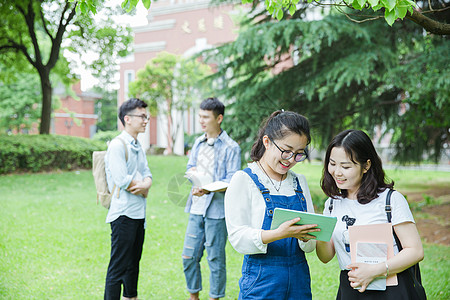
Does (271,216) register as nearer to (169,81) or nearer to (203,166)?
(203,166)

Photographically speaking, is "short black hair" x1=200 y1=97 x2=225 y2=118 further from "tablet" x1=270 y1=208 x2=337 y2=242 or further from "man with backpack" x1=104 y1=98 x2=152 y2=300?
"tablet" x1=270 y1=208 x2=337 y2=242

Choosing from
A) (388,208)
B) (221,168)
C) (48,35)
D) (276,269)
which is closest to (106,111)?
(48,35)

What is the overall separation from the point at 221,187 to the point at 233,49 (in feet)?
14.4

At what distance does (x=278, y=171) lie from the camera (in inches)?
83.8

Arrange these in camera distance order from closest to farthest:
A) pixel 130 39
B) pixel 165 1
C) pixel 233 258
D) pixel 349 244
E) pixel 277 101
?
1. pixel 349 244
2. pixel 233 258
3. pixel 277 101
4. pixel 130 39
5. pixel 165 1

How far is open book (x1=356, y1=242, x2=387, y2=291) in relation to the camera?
1977mm

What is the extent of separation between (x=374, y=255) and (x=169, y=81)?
21.5 m

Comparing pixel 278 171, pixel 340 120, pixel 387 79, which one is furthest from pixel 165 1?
pixel 278 171

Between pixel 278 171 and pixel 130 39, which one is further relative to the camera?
pixel 130 39

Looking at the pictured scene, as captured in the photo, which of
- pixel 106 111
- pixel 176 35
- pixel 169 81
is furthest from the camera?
pixel 106 111

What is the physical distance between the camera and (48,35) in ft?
50.1

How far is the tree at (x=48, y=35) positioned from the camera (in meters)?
14.4

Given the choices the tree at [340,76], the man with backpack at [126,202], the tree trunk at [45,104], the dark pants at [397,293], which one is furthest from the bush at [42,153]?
the dark pants at [397,293]

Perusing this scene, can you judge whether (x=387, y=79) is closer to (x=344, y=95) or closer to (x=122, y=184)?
(x=344, y=95)
